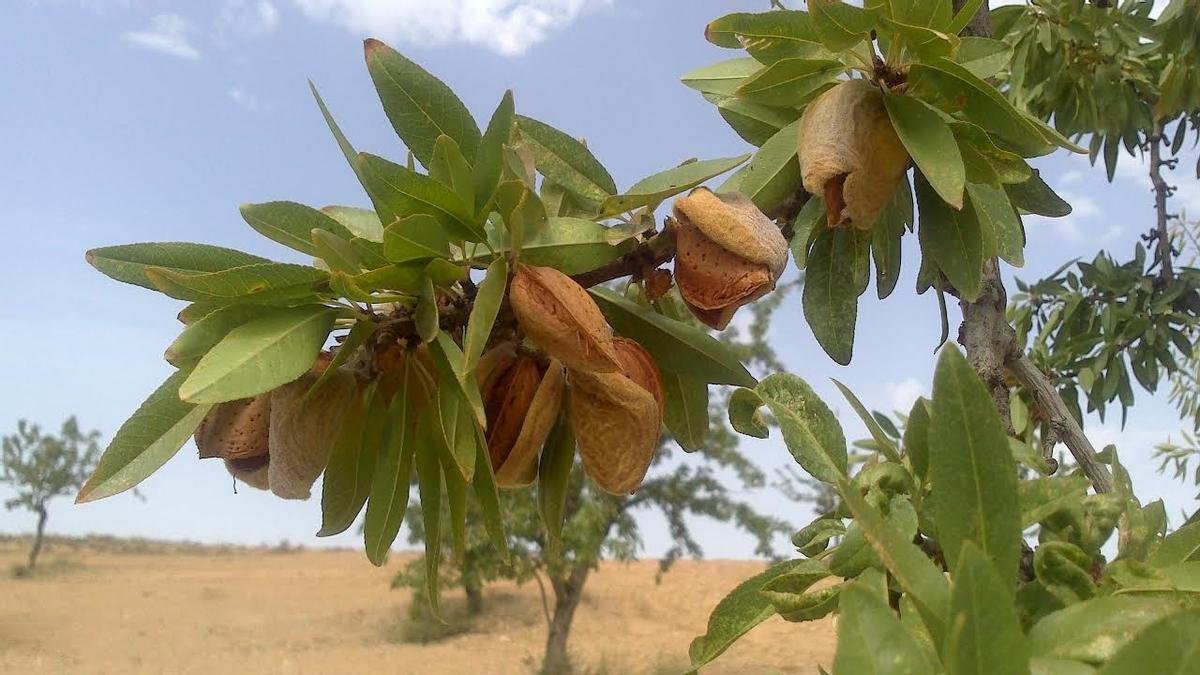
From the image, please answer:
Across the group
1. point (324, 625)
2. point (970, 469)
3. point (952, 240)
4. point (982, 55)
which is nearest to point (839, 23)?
point (982, 55)

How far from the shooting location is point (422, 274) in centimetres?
83

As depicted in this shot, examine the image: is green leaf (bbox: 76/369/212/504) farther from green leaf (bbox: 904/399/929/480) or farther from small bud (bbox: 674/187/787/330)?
green leaf (bbox: 904/399/929/480)

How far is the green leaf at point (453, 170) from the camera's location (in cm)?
82

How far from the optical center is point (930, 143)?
899mm

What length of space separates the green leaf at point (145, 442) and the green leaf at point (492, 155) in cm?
32

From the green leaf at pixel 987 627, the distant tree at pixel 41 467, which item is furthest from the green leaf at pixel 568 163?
the distant tree at pixel 41 467

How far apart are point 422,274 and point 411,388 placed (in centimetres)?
15

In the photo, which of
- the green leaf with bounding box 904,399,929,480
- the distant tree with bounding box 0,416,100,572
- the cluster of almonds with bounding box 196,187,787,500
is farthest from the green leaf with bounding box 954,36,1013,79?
the distant tree with bounding box 0,416,100,572

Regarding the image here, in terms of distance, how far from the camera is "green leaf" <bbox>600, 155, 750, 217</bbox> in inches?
34.5

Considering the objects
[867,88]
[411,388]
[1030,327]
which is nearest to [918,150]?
[867,88]

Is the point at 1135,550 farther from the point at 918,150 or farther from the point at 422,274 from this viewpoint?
the point at 422,274

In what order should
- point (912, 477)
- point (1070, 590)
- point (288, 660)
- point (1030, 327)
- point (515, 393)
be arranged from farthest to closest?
point (288, 660)
point (1030, 327)
point (515, 393)
point (912, 477)
point (1070, 590)

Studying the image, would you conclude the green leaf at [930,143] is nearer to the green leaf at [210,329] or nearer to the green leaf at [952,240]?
the green leaf at [952,240]

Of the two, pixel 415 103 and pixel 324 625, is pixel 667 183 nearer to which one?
pixel 415 103
